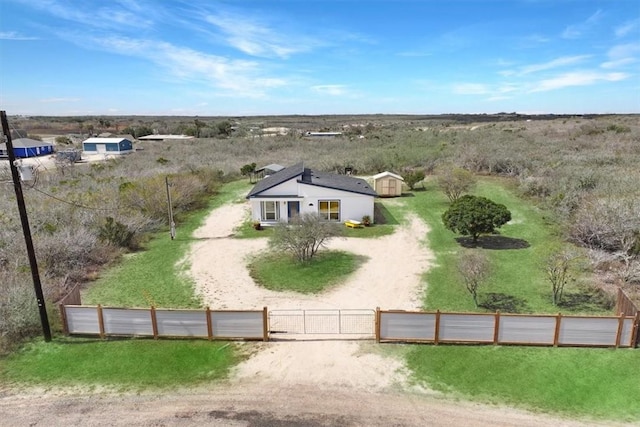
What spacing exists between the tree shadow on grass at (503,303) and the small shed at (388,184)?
66.7 ft

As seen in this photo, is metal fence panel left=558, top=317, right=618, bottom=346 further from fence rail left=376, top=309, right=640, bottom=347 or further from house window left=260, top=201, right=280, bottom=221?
house window left=260, top=201, right=280, bottom=221

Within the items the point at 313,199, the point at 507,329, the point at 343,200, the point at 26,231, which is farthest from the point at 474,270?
the point at 26,231

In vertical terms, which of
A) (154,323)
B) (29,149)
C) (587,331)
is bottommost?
(587,331)

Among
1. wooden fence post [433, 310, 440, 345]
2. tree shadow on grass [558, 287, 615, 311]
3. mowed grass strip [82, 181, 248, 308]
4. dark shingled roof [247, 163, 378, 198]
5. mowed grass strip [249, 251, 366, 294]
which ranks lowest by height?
tree shadow on grass [558, 287, 615, 311]

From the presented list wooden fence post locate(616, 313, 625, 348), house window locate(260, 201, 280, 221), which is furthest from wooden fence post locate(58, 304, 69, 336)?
wooden fence post locate(616, 313, 625, 348)

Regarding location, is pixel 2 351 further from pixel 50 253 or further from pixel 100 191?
pixel 100 191

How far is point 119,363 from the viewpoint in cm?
→ 1312

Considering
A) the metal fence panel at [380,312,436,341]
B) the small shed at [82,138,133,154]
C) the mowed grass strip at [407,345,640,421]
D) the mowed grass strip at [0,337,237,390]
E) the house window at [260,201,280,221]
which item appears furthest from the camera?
the small shed at [82,138,133,154]

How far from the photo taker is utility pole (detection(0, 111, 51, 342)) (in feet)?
39.2

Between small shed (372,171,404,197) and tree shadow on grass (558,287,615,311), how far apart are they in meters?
20.7

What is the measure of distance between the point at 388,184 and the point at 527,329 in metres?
24.5

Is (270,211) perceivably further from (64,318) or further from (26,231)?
(26,231)

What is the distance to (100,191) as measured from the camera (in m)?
30.2

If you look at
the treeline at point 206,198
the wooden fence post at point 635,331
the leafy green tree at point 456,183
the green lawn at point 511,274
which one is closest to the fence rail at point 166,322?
the treeline at point 206,198
